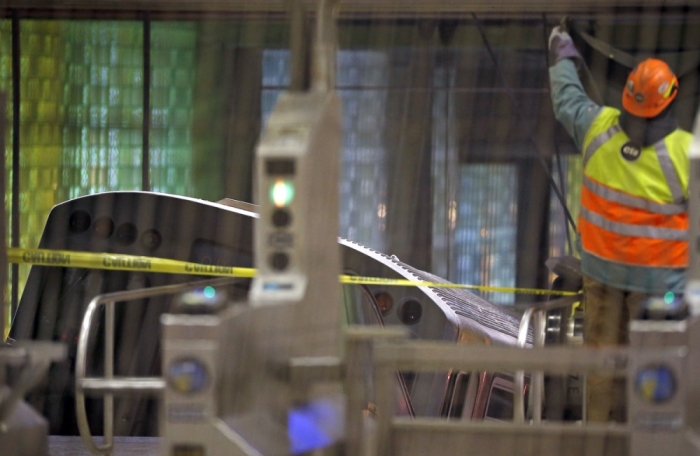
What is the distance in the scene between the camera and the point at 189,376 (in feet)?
10.3

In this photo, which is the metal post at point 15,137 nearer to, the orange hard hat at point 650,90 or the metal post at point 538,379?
the metal post at point 538,379

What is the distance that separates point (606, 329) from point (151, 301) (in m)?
2.71

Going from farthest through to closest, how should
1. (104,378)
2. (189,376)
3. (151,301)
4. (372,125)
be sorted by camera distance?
(372,125)
(151,301)
(104,378)
(189,376)

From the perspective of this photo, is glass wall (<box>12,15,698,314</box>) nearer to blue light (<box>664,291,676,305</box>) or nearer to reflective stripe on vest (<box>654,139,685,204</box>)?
reflective stripe on vest (<box>654,139,685,204</box>)

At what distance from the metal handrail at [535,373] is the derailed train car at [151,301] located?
1.54 feet

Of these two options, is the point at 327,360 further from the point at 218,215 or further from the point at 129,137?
the point at 129,137

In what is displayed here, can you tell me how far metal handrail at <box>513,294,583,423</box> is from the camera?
4.82 metres

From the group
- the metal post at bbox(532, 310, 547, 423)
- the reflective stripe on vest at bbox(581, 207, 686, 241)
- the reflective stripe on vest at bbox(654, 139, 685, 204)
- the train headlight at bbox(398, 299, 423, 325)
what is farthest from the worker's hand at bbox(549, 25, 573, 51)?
the train headlight at bbox(398, 299, 423, 325)

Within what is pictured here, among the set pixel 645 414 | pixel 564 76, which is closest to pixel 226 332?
pixel 645 414

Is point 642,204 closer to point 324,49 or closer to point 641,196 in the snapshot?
point 641,196

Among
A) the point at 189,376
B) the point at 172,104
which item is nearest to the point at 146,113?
the point at 172,104

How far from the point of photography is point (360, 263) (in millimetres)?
6438

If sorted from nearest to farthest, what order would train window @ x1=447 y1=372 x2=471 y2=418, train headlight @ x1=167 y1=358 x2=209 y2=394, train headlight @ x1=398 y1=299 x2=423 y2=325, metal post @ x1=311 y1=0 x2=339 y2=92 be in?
train headlight @ x1=167 y1=358 x2=209 y2=394 → metal post @ x1=311 y1=0 x2=339 y2=92 → train window @ x1=447 y1=372 x2=471 y2=418 → train headlight @ x1=398 y1=299 x2=423 y2=325

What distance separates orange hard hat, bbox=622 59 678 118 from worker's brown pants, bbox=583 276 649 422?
0.88 m
